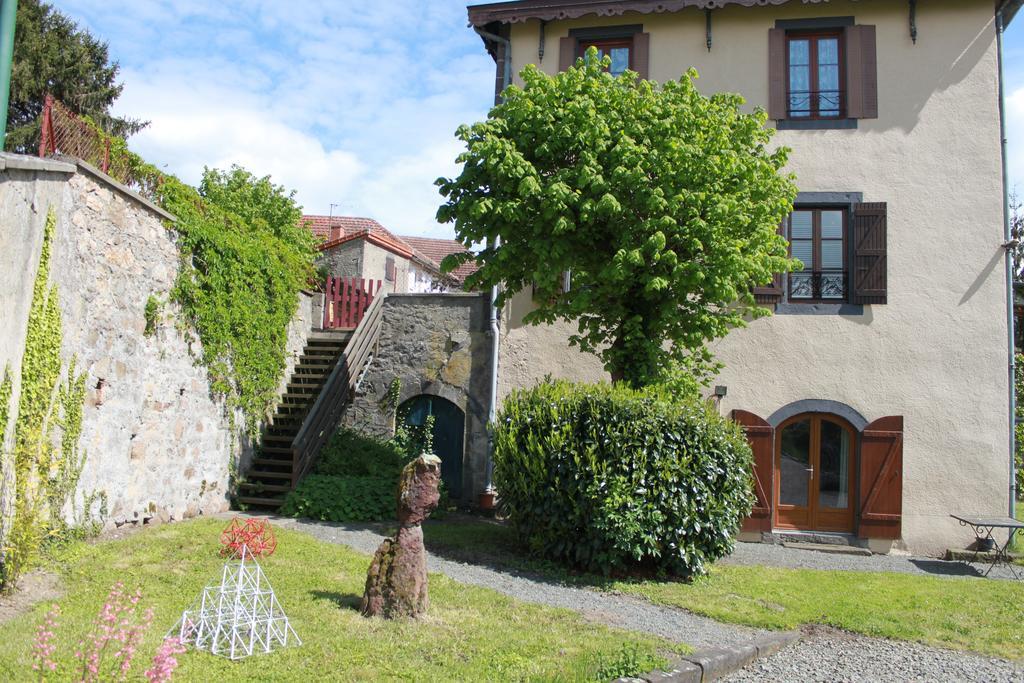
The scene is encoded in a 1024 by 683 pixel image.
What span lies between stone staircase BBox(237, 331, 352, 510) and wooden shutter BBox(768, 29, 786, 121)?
7809mm

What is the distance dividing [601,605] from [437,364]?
6.42 m

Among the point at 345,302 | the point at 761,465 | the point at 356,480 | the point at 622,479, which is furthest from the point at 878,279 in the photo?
the point at 345,302

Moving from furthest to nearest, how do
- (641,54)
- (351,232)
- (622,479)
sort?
(351,232) → (641,54) → (622,479)

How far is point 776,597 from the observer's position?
808cm

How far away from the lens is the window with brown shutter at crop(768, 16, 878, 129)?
39.5 feet

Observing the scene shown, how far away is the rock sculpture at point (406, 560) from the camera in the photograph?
239 inches

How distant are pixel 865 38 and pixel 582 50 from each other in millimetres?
4311

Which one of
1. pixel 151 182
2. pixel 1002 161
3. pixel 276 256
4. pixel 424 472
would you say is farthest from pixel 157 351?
pixel 1002 161

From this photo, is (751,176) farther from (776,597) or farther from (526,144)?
(776,597)

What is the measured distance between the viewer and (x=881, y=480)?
37.3 ft

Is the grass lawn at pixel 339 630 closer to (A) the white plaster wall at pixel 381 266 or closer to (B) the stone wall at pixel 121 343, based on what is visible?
(B) the stone wall at pixel 121 343

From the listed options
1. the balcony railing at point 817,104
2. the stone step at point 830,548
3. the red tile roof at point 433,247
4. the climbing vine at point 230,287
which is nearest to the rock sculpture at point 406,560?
the climbing vine at point 230,287

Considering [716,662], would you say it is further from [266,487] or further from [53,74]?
[53,74]

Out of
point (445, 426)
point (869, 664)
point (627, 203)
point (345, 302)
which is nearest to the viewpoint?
point (869, 664)
